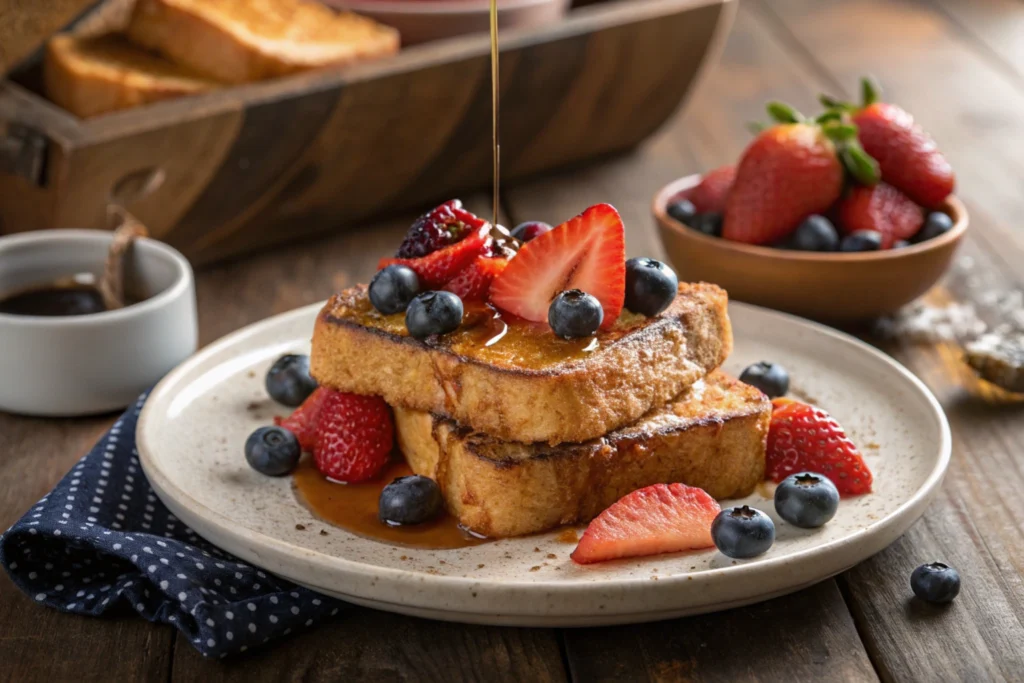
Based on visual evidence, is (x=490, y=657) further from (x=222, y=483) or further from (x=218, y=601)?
(x=222, y=483)

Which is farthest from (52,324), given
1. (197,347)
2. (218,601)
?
(218,601)

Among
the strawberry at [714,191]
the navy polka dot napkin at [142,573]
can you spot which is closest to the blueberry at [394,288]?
the navy polka dot napkin at [142,573]

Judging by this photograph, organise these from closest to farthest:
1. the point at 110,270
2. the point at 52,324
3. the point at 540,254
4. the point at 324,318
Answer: the point at 540,254 → the point at 324,318 → the point at 52,324 → the point at 110,270

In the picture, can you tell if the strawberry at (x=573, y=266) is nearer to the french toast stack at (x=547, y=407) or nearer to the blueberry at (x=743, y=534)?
Answer: the french toast stack at (x=547, y=407)

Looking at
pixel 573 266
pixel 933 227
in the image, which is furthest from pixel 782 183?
pixel 573 266

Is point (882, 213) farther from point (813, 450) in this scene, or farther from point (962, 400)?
point (813, 450)


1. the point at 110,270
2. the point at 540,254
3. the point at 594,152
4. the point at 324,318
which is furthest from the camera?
the point at 594,152

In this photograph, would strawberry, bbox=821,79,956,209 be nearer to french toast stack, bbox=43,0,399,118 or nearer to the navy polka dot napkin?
french toast stack, bbox=43,0,399,118

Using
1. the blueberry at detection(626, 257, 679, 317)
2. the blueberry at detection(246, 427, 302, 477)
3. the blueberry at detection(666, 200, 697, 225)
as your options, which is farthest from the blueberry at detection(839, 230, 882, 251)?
the blueberry at detection(246, 427, 302, 477)
